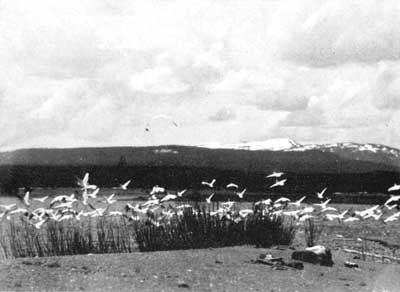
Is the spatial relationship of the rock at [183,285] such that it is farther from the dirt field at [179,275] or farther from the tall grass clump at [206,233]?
the tall grass clump at [206,233]

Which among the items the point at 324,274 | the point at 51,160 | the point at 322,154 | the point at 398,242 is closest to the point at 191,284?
the point at 324,274

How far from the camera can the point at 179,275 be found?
10.4 metres

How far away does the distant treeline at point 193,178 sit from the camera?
130ft

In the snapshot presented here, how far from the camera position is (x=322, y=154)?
51.6m

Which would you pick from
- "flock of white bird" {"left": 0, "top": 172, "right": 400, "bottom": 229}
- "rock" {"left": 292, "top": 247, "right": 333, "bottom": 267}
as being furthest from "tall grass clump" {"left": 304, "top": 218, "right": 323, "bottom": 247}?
"rock" {"left": 292, "top": 247, "right": 333, "bottom": 267}

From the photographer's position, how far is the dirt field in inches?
386

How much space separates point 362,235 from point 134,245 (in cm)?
880

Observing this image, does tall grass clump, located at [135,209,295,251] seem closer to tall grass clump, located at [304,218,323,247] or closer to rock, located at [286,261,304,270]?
tall grass clump, located at [304,218,323,247]

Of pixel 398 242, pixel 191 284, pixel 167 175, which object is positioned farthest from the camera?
pixel 167 175

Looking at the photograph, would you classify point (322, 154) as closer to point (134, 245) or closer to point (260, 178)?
point (260, 178)

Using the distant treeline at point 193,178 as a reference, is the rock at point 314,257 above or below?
below

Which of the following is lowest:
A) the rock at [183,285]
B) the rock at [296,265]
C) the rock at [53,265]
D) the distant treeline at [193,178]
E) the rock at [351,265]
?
the rock at [351,265]

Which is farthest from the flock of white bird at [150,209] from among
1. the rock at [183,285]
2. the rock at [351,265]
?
the rock at [183,285]

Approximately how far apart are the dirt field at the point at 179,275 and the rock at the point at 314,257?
18 cm
